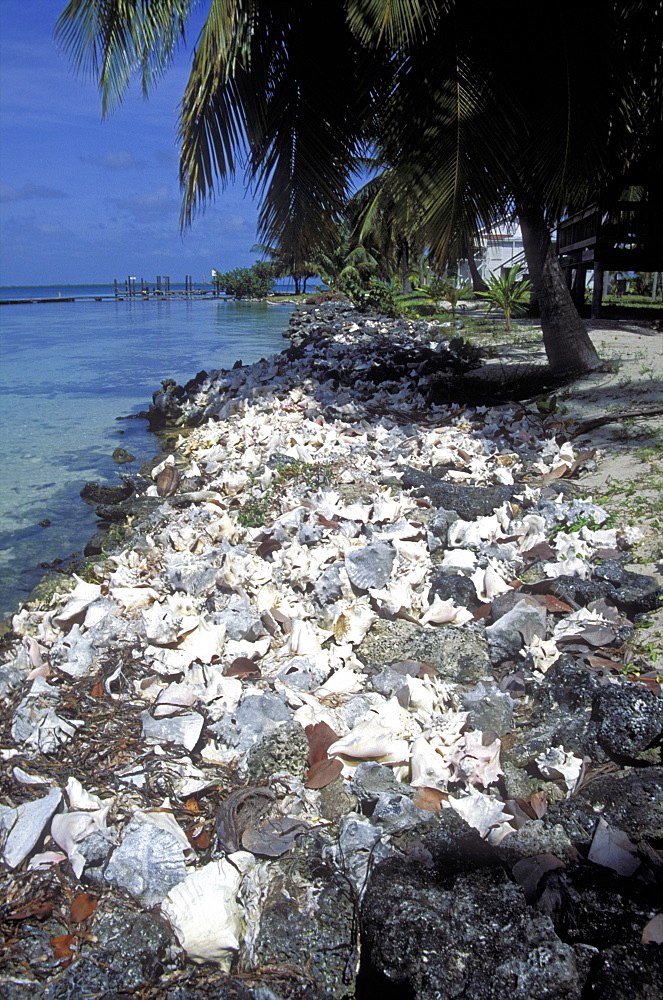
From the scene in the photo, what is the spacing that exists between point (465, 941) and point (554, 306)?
745cm

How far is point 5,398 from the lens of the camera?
14242 mm

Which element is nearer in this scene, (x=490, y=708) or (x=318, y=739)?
(x=318, y=739)

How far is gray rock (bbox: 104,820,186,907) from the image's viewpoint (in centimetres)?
196

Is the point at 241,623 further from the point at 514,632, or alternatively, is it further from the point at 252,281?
the point at 252,281

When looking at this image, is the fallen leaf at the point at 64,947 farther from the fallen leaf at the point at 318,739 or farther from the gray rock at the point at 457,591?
the gray rock at the point at 457,591

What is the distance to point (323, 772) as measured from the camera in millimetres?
2307

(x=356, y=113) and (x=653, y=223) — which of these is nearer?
Result: (x=356, y=113)

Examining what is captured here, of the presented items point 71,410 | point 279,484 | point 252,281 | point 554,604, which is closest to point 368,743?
point 554,604

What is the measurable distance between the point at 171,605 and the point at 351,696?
44.4 inches

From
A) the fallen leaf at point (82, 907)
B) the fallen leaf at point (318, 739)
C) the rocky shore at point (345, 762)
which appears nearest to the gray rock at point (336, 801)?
the rocky shore at point (345, 762)

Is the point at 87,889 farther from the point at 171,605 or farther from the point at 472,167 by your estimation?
the point at 472,167

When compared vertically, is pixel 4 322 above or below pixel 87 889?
above

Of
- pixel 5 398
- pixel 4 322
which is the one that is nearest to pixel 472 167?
pixel 5 398

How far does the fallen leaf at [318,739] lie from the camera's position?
2.37 m
